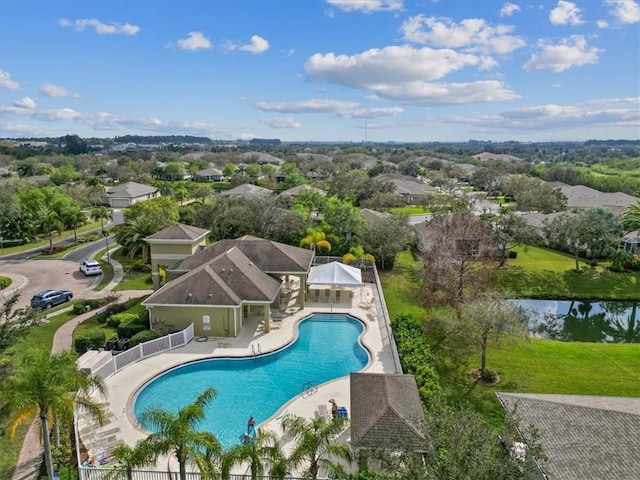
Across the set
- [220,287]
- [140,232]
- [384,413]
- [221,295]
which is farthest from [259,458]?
[140,232]

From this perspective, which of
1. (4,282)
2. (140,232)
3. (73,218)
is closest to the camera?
(4,282)

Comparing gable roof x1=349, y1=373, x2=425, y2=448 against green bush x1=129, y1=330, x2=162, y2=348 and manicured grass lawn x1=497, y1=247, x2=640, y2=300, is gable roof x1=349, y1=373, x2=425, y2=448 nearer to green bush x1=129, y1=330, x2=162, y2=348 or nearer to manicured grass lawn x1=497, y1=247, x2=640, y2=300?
green bush x1=129, y1=330, x2=162, y2=348

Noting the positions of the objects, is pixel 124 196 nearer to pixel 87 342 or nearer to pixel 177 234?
pixel 177 234

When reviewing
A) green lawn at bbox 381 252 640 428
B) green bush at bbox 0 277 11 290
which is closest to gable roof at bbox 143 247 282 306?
green lawn at bbox 381 252 640 428

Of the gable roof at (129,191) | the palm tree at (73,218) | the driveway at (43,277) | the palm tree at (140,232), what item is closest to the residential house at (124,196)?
the gable roof at (129,191)

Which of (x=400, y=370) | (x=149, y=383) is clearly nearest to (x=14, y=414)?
(x=149, y=383)

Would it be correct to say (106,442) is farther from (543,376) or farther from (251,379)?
(543,376)

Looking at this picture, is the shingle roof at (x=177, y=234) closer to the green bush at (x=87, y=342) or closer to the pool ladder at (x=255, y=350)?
the green bush at (x=87, y=342)

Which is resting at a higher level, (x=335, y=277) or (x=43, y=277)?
(x=335, y=277)
